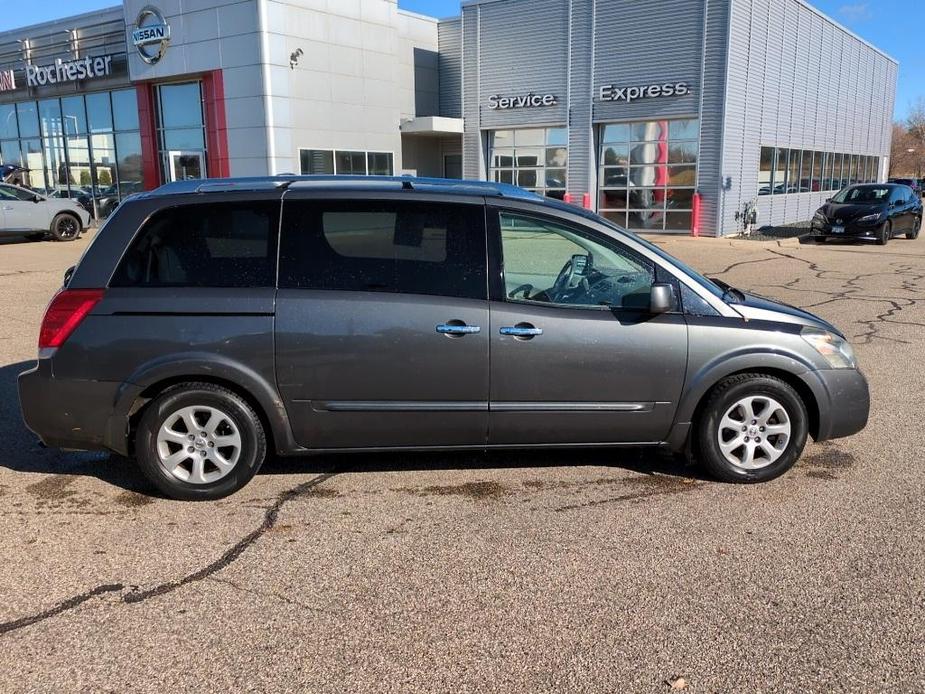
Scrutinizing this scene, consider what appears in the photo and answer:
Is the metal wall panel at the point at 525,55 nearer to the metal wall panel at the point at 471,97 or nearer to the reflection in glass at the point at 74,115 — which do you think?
the metal wall panel at the point at 471,97

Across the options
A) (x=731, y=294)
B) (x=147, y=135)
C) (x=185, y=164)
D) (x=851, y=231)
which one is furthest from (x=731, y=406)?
(x=147, y=135)

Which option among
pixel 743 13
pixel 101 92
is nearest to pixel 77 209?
pixel 101 92

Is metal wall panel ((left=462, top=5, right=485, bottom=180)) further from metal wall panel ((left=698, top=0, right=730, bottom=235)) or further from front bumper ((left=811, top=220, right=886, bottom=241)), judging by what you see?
front bumper ((left=811, top=220, right=886, bottom=241))

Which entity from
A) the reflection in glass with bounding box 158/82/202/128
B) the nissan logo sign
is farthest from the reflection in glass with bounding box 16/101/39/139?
the nissan logo sign

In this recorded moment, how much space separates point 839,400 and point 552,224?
2.04m

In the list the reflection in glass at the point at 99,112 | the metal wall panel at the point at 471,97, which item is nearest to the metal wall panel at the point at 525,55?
the metal wall panel at the point at 471,97

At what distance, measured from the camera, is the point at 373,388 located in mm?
4363

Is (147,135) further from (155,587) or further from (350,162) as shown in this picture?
(155,587)

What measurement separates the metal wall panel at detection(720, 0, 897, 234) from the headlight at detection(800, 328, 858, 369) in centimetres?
1900

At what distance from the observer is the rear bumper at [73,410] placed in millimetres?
4332

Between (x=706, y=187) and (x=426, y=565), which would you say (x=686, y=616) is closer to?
(x=426, y=565)

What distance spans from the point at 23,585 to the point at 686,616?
295 cm

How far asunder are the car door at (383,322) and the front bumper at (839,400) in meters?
2.04

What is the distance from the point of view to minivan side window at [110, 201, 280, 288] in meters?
4.38
